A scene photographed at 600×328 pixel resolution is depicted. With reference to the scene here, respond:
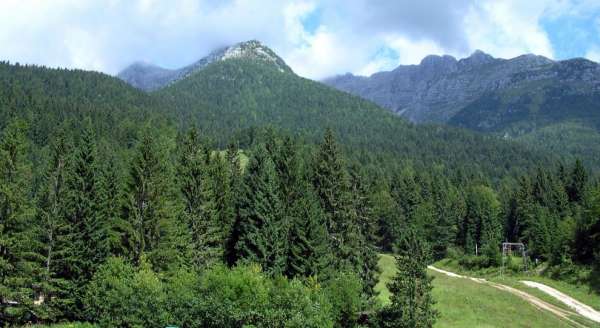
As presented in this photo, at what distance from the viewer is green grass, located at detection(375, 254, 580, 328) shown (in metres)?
52.0

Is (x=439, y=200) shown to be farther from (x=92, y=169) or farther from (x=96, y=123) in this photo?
(x=96, y=123)

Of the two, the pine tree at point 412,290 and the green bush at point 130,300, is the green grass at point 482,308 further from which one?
the green bush at point 130,300

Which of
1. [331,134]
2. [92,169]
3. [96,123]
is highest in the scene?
[96,123]

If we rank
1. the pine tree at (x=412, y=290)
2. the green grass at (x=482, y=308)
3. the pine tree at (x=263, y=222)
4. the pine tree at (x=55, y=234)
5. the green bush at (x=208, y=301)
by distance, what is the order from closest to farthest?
the green bush at (x=208, y=301) → the pine tree at (x=412, y=290) → the pine tree at (x=55, y=234) → the pine tree at (x=263, y=222) → the green grass at (x=482, y=308)

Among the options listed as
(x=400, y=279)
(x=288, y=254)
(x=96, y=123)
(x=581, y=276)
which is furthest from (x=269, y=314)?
(x=96, y=123)

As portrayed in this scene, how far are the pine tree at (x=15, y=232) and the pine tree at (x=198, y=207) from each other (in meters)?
15.9

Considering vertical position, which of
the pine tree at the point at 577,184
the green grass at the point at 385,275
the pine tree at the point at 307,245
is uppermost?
the pine tree at the point at 577,184

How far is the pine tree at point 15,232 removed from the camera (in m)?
40.3

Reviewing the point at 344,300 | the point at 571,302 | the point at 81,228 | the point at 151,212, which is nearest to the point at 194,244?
the point at 151,212

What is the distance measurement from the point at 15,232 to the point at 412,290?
3379 cm

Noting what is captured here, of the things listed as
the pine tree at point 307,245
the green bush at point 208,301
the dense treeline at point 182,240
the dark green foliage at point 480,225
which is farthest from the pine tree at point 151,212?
the dark green foliage at point 480,225

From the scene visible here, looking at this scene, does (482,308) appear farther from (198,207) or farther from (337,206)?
(198,207)

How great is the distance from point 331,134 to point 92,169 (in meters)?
26.6

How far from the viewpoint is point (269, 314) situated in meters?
36.3
